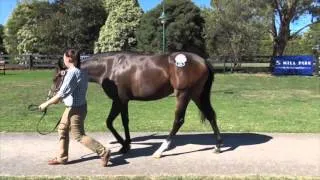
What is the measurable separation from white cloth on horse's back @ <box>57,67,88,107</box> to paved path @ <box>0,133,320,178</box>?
911 mm

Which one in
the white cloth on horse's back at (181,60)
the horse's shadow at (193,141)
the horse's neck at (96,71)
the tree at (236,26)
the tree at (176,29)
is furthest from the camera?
the tree at (176,29)

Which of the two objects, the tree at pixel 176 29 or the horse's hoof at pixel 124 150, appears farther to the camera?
the tree at pixel 176 29

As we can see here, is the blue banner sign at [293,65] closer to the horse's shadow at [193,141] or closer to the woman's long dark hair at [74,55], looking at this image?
the horse's shadow at [193,141]

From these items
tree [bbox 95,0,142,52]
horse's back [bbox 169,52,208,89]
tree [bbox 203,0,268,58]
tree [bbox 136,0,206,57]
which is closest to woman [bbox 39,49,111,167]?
horse's back [bbox 169,52,208,89]

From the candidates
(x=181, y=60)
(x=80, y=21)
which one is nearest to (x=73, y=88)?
(x=181, y=60)

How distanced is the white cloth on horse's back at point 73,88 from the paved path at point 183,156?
2.99 ft

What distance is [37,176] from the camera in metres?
7.18

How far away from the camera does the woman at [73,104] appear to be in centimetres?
764

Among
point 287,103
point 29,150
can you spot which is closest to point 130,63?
point 29,150

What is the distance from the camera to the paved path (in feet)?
24.8

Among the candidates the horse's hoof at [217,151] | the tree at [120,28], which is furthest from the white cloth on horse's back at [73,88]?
the tree at [120,28]

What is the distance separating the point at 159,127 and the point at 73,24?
46198mm

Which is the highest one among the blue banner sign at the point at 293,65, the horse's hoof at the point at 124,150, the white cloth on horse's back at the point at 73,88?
the white cloth on horse's back at the point at 73,88

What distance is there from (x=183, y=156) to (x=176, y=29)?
40543mm
